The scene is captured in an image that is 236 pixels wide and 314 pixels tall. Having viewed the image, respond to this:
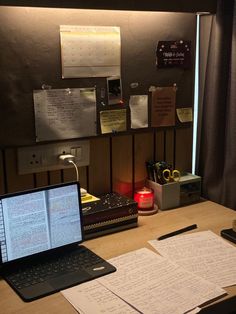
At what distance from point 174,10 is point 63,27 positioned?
17.4 inches

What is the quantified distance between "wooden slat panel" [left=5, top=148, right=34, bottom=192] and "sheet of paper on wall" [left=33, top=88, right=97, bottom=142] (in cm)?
12

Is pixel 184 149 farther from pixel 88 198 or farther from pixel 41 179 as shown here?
pixel 41 179

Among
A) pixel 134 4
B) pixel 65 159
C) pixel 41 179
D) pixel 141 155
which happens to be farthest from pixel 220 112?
pixel 41 179

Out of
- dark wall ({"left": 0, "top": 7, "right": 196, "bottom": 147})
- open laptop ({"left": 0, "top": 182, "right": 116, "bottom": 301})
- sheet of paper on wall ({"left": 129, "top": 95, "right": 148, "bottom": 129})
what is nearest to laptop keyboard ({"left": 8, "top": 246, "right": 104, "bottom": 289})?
open laptop ({"left": 0, "top": 182, "right": 116, "bottom": 301})

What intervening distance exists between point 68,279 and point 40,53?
0.82 meters

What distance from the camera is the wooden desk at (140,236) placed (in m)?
1.14

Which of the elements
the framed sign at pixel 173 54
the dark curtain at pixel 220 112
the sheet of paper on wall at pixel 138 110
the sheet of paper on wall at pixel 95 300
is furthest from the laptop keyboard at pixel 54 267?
the framed sign at pixel 173 54

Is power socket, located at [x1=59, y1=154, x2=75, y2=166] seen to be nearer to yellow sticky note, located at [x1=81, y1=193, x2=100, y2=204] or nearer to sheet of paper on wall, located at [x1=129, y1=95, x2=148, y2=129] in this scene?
yellow sticky note, located at [x1=81, y1=193, x2=100, y2=204]

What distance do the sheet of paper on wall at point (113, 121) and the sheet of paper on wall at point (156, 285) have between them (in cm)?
57

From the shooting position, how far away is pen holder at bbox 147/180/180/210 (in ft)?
5.95

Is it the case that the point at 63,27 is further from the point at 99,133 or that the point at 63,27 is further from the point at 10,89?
the point at 99,133

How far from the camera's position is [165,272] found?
131 centimetres

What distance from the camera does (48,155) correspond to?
1.62 m

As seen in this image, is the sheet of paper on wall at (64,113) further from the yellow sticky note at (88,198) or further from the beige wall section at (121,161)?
the yellow sticky note at (88,198)
